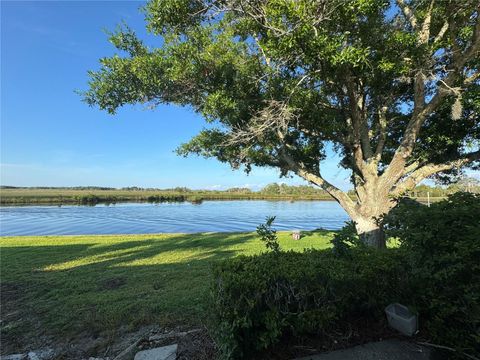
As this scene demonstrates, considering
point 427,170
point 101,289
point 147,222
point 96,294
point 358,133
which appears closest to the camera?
point 96,294

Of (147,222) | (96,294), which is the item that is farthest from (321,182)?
(147,222)

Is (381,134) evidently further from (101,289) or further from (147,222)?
(147,222)

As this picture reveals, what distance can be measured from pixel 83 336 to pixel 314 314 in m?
2.87

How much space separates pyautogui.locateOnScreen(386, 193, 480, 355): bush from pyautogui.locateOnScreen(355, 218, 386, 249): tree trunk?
3.82 metres

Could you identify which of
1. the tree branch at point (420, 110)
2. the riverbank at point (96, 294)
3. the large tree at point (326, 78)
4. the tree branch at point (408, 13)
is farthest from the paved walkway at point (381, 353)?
the tree branch at point (408, 13)

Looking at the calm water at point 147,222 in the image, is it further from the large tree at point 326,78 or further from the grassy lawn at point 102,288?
the large tree at point 326,78

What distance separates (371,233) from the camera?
6.80 meters

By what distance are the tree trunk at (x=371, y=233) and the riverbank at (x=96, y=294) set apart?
3.66 metres

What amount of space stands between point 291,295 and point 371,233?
4.89m

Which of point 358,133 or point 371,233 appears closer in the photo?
point 371,233

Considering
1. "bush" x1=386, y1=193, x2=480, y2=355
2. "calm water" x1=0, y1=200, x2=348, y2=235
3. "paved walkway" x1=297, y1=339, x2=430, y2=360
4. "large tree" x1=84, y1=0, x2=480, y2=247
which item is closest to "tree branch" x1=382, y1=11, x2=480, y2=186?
"large tree" x1=84, y1=0, x2=480, y2=247

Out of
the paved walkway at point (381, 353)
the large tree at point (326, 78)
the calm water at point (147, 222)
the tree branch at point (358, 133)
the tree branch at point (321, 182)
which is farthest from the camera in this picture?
the calm water at point (147, 222)

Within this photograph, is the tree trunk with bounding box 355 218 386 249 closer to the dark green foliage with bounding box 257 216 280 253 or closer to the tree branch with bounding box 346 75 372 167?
the tree branch with bounding box 346 75 372 167

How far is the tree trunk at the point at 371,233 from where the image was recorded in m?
6.66
